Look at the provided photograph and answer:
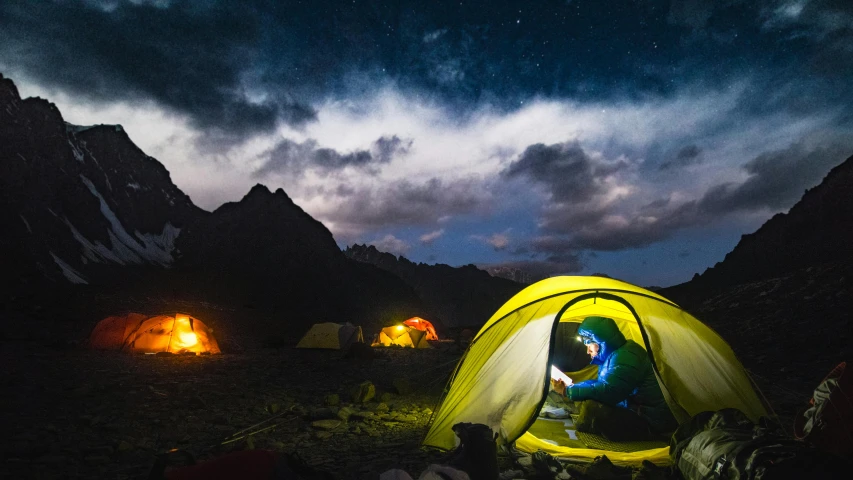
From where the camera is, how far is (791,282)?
28266mm

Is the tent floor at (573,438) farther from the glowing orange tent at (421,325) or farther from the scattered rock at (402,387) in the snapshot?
the glowing orange tent at (421,325)

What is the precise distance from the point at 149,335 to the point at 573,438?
48.0ft

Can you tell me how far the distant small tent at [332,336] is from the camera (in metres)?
20.1

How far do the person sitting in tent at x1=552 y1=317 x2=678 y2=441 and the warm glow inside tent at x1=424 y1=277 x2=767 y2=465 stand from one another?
0.54ft

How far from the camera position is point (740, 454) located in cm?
329

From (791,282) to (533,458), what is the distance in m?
33.1

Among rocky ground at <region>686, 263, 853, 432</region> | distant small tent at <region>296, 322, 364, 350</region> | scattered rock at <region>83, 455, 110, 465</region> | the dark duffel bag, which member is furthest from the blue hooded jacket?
distant small tent at <region>296, 322, 364, 350</region>

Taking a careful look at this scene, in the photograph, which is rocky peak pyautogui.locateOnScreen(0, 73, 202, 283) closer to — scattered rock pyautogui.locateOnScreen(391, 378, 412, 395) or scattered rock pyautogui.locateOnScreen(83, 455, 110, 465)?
scattered rock pyautogui.locateOnScreen(391, 378, 412, 395)

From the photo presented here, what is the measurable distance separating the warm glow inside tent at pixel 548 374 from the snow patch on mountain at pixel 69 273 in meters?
66.8

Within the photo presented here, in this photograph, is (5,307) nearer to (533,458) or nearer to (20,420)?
(20,420)

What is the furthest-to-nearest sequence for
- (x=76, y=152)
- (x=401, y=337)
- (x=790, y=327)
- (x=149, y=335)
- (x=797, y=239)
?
(x=76, y=152)
(x=797, y=239)
(x=401, y=337)
(x=790, y=327)
(x=149, y=335)

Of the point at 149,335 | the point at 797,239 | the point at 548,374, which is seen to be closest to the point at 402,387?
the point at 548,374

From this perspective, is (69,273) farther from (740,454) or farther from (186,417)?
(740,454)

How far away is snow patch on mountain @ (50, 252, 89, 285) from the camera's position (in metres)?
55.3
